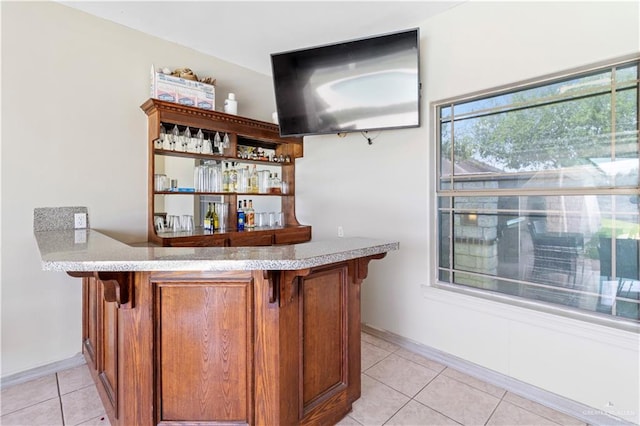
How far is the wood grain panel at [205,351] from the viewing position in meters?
1.37

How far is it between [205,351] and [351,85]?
2175 mm

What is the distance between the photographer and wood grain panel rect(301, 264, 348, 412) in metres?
1.54

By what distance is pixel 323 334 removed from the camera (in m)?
1.62

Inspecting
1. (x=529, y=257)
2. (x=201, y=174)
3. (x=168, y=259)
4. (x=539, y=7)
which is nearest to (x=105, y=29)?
(x=201, y=174)

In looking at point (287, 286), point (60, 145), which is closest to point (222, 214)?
point (60, 145)

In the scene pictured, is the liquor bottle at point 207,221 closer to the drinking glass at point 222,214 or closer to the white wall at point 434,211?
the drinking glass at point 222,214

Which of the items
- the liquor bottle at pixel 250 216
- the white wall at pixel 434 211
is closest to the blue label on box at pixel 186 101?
the liquor bottle at pixel 250 216

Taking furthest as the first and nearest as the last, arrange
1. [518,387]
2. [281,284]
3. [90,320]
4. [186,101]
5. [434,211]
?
1. [186,101]
2. [434,211]
3. [90,320]
4. [518,387]
5. [281,284]

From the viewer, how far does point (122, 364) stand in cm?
141

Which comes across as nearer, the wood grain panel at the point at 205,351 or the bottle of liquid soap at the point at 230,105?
the wood grain panel at the point at 205,351

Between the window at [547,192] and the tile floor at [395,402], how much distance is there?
0.65 metres

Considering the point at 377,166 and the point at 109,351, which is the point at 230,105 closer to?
the point at 377,166

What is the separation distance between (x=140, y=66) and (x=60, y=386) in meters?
2.49

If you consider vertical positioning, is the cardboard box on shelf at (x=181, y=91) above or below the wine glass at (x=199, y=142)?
above
